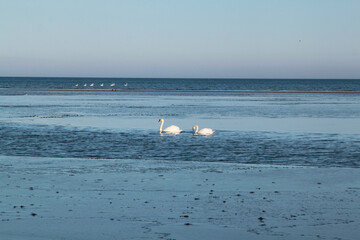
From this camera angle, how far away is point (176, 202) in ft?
37.5

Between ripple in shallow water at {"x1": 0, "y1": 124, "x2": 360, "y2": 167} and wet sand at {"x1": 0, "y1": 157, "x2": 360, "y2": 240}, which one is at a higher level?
ripple in shallow water at {"x1": 0, "y1": 124, "x2": 360, "y2": 167}

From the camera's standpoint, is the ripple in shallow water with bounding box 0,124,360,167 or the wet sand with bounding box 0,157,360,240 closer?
the wet sand with bounding box 0,157,360,240

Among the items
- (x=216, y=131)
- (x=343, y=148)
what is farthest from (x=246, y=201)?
(x=216, y=131)

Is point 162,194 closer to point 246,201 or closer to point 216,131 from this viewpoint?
point 246,201

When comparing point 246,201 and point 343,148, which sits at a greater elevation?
point 343,148

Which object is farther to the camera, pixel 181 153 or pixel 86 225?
pixel 181 153

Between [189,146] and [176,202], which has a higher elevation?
[189,146]

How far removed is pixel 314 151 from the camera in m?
20.8

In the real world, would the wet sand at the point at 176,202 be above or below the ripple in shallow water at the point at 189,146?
below

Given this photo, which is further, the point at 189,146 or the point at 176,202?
the point at 189,146

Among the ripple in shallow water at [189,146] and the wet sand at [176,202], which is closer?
the wet sand at [176,202]

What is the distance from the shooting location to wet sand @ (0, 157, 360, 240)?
934 cm

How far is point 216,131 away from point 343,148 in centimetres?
858

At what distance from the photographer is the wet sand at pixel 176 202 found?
9336 mm
